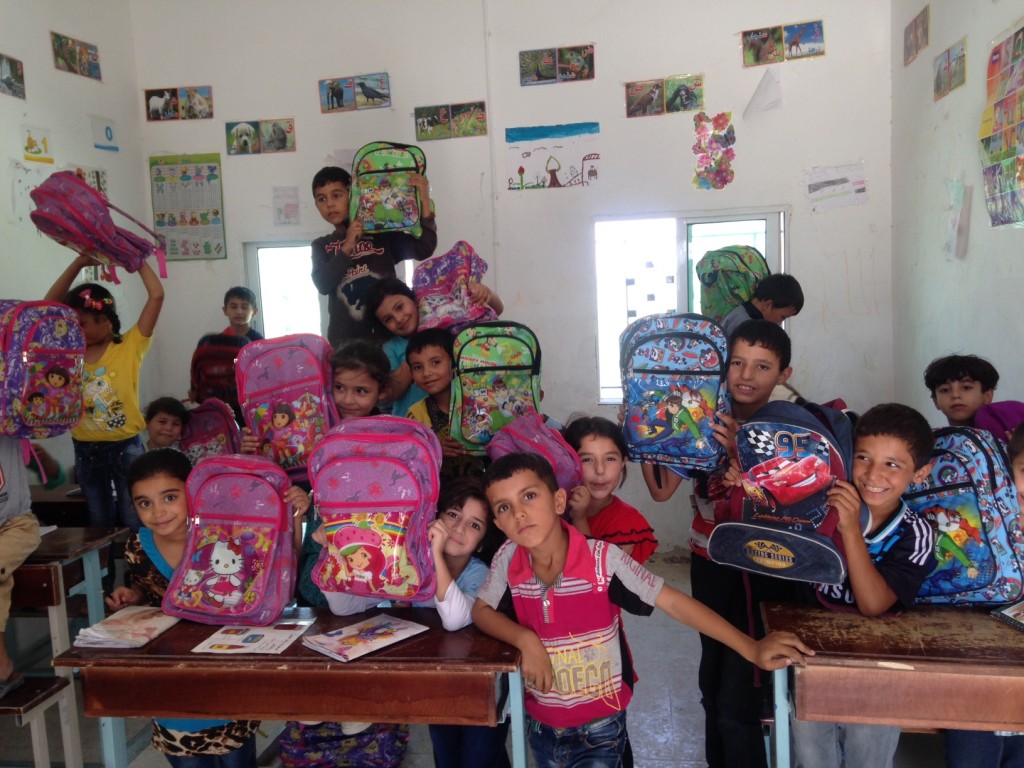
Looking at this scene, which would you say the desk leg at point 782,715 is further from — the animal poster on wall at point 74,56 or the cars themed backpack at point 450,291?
the animal poster on wall at point 74,56

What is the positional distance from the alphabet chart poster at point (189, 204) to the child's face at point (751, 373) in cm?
380

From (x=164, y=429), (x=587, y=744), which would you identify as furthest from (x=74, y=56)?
(x=587, y=744)

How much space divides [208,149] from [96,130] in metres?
0.64

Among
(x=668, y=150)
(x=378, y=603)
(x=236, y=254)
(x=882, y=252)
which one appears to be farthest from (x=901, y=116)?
(x=236, y=254)

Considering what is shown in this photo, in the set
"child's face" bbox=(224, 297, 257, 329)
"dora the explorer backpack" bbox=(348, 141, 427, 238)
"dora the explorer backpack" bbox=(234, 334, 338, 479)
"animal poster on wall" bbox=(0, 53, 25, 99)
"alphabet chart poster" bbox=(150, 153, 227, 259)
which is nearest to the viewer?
"dora the explorer backpack" bbox=(234, 334, 338, 479)

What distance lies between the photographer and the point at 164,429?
3.29m

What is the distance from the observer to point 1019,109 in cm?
259

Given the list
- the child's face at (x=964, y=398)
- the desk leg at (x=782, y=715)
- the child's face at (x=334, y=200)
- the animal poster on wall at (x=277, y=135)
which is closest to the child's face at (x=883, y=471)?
the desk leg at (x=782, y=715)

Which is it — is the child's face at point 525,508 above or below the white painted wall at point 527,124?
below

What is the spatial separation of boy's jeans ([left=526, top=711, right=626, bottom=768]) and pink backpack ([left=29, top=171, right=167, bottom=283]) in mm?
2233

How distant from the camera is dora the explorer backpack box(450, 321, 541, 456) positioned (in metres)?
2.42

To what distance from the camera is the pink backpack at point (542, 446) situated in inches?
82.6

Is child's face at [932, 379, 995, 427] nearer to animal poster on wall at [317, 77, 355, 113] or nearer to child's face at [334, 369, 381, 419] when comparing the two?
child's face at [334, 369, 381, 419]

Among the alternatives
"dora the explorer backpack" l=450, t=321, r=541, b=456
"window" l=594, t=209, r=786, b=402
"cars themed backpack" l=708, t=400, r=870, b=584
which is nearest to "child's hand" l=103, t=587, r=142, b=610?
"dora the explorer backpack" l=450, t=321, r=541, b=456
